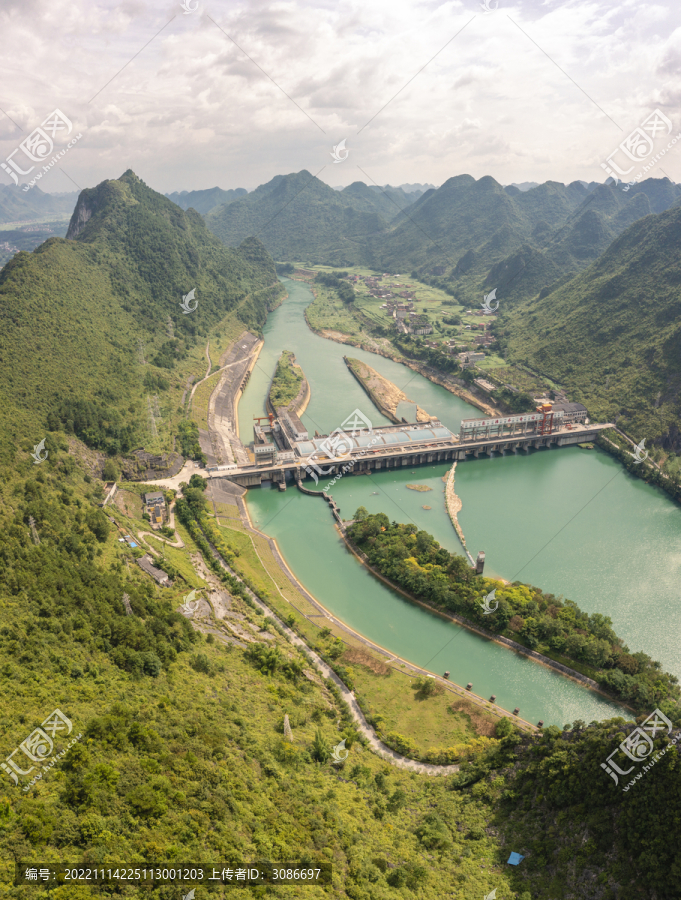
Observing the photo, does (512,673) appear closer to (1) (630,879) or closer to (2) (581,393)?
(1) (630,879)

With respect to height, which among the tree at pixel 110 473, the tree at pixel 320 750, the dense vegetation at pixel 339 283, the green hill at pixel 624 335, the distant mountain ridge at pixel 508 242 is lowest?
the tree at pixel 110 473

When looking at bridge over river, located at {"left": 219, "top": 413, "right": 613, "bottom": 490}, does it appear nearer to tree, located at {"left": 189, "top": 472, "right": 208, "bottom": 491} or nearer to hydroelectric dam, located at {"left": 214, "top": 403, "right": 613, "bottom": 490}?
hydroelectric dam, located at {"left": 214, "top": 403, "right": 613, "bottom": 490}

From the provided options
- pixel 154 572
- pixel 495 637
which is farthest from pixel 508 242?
pixel 154 572

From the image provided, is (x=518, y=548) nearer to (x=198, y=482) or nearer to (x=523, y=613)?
(x=523, y=613)

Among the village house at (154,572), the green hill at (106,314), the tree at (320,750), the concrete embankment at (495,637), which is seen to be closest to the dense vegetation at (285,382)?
the green hill at (106,314)

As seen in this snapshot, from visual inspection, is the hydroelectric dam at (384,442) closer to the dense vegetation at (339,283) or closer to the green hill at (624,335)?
the green hill at (624,335)

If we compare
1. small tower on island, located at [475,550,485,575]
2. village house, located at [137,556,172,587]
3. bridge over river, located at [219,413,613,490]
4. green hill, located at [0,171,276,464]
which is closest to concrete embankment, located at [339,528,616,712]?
small tower on island, located at [475,550,485,575]
